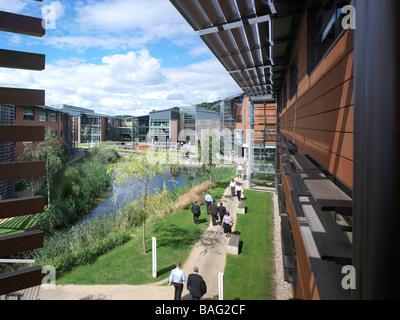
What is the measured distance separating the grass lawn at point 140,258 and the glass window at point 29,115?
19.6 m

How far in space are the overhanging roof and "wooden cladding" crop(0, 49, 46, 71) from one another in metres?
2.38

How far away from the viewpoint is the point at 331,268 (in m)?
1.88

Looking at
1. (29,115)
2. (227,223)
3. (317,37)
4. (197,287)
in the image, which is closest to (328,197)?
(317,37)

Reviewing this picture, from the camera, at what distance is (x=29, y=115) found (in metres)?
24.4

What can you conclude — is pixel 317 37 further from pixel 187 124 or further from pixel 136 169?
pixel 187 124

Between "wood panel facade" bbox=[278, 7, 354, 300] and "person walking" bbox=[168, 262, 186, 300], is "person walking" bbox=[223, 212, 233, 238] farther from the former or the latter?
"wood panel facade" bbox=[278, 7, 354, 300]

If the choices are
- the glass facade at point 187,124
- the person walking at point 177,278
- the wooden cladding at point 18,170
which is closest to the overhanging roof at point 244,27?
the wooden cladding at point 18,170

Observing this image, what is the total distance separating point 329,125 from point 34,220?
15.0 meters

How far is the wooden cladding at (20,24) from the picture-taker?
A: 5.24 feet

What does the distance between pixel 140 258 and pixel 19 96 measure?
908cm

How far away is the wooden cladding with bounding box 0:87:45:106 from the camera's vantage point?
164 centimetres

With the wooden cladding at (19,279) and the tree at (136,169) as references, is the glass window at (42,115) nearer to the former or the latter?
the tree at (136,169)

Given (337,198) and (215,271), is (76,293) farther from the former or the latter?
(337,198)
